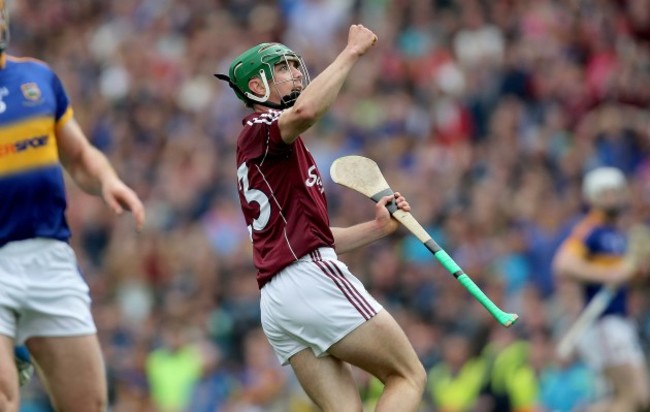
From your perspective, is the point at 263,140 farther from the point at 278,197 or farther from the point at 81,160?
the point at 81,160

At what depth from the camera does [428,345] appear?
1337 centimetres

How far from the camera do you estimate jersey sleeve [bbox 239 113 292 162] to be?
693 cm

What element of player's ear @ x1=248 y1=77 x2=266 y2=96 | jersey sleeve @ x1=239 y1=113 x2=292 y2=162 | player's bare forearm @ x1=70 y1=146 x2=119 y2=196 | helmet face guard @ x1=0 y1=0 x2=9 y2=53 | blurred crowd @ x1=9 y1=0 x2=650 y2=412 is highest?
helmet face guard @ x1=0 y1=0 x2=9 y2=53

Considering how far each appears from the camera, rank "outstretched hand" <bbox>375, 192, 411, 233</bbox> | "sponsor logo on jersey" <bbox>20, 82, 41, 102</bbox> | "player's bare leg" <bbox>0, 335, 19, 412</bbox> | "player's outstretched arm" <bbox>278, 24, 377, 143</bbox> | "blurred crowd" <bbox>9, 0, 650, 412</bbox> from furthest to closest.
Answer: "blurred crowd" <bbox>9, 0, 650, 412</bbox> → "sponsor logo on jersey" <bbox>20, 82, 41, 102</bbox> → "outstretched hand" <bbox>375, 192, 411, 233</bbox> → "player's bare leg" <bbox>0, 335, 19, 412</bbox> → "player's outstretched arm" <bbox>278, 24, 377, 143</bbox>

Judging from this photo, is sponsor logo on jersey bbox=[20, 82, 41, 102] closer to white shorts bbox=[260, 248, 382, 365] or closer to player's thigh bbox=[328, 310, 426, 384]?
white shorts bbox=[260, 248, 382, 365]

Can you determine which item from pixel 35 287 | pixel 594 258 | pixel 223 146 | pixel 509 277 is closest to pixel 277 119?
pixel 35 287

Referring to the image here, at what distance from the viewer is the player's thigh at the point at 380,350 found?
23.0 ft

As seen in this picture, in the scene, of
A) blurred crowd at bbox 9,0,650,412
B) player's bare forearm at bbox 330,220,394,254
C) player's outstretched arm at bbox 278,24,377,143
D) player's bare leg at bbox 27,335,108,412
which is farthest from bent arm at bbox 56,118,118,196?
blurred crowd at bbox 9,0,650,412

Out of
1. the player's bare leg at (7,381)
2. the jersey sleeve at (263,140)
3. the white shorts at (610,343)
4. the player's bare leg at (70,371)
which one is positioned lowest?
the white shorts at (610,343)

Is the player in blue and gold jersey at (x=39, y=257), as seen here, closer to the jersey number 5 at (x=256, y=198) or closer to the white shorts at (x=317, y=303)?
the jersey number 5 at (x=256, y=198)

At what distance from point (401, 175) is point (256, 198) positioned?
27.9ft

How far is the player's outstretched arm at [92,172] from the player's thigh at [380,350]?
1390 mm

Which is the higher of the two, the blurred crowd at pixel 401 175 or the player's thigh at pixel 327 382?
the player's thigh at pixel 327 382

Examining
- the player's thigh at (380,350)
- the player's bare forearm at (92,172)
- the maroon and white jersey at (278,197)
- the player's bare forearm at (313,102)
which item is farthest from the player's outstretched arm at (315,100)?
the player's bare forearm at (92,172)
